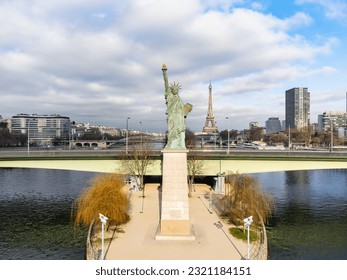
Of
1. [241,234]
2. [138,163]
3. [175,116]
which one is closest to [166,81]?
[175,116]

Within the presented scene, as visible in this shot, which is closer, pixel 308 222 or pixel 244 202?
pixel 244 202

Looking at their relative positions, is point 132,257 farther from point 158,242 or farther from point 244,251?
point 244,251

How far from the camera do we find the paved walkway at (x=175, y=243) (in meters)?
20.3

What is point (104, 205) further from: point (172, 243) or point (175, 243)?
point (175, 243)

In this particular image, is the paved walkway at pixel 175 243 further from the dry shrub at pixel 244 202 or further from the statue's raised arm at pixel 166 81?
the statue's raised arm at pixel 166 81

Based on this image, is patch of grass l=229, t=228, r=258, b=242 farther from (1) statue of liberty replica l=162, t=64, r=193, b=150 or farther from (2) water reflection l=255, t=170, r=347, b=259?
(1) statue of liberty replica l=162, t=64, r=193, b=150

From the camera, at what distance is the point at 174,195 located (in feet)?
75.5

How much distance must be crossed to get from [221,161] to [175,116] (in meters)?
21.9

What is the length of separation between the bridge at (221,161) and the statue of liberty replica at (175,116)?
20.5 m

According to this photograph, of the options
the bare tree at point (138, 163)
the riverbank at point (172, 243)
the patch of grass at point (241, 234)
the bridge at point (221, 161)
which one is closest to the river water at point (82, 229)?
the patch of grass at point (241, 234)

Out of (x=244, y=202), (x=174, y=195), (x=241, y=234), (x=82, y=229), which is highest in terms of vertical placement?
(x=174, y=195)

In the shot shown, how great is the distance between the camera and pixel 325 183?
5828 centimetres

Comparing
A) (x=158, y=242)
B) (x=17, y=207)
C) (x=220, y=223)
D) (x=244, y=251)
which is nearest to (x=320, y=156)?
(x=220, y=223)

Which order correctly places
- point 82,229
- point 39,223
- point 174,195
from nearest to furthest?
point 174,195
point 82,229
point 39,223
